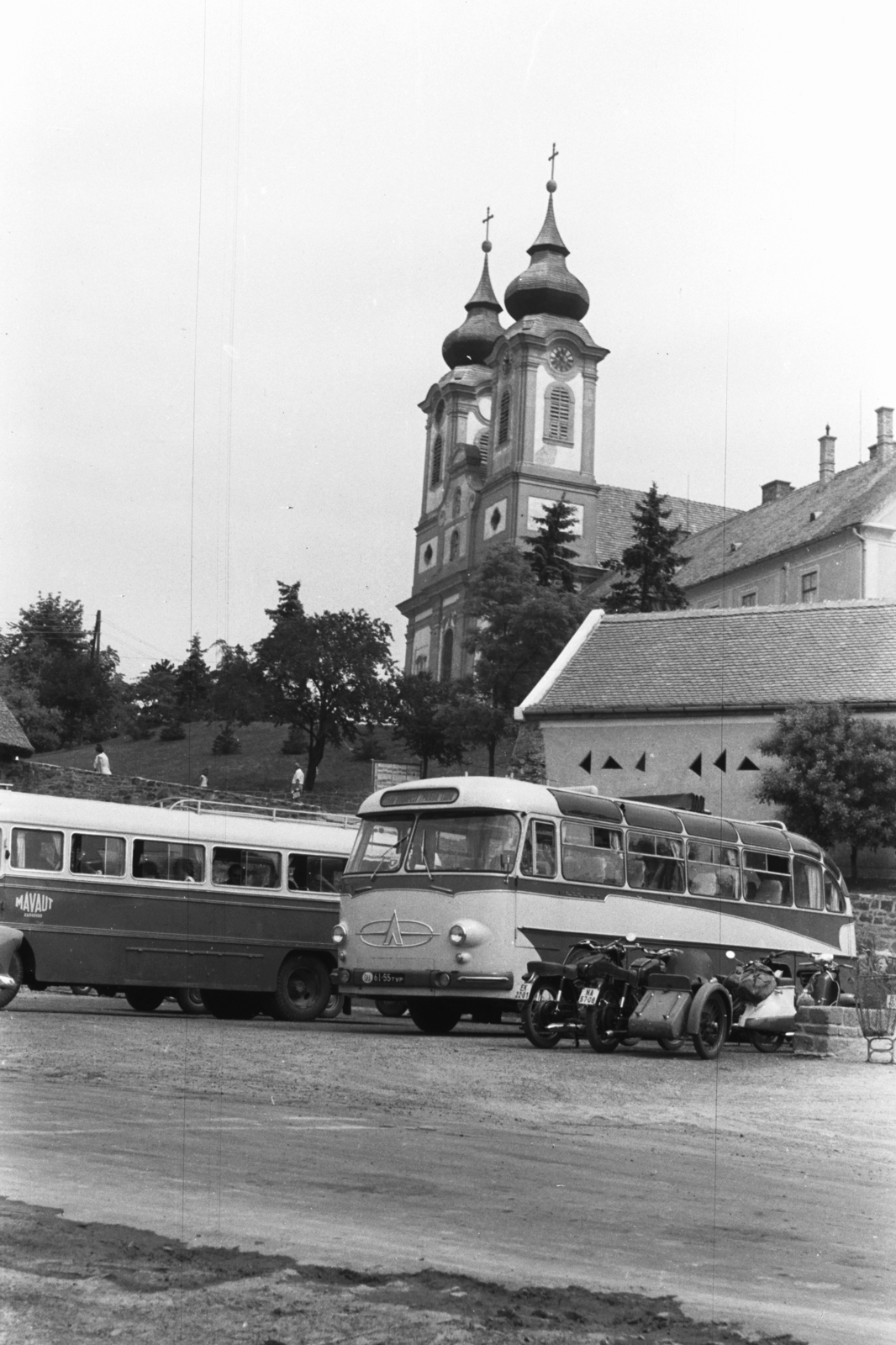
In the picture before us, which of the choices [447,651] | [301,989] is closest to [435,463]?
[447,651]

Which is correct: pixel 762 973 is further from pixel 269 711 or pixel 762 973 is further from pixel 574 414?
pixel 574 414

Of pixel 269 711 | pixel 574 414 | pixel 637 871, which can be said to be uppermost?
pixel 574 414

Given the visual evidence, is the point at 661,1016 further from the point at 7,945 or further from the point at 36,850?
the point at 36,850

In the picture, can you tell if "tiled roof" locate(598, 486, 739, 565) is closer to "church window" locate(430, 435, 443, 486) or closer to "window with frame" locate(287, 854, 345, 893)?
"church window" locate(430, 435, 443, 486)

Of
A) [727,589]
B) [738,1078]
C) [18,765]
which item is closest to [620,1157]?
[738,1078]

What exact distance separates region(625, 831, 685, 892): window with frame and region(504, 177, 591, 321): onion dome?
67.4 metres

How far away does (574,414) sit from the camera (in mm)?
86438

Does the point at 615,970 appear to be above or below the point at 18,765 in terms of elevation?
below

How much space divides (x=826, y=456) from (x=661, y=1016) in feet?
196

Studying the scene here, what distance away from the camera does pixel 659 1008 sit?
16.7m

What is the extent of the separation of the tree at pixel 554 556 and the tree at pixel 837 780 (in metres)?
29.1

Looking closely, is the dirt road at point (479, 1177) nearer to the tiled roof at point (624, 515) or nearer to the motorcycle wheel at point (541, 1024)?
the motorcycle wheel at point (541, 1024)

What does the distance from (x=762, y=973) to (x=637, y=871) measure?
2.79 meters

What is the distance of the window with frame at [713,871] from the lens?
72.7 feet
